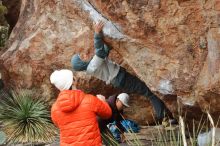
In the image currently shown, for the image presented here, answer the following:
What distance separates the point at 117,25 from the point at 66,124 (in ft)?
6.75

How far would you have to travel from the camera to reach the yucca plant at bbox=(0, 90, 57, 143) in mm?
10994

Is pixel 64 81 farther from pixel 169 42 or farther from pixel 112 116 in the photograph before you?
pixel 169 42

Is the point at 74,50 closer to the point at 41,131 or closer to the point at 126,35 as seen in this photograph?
the point at 41,131

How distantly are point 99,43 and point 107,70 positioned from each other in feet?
2.09

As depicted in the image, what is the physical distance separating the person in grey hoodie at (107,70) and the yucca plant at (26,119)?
2.63 m

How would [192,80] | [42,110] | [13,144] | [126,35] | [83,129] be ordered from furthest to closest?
[42,110], [13,144], [126,35], [192,80], [83,129]

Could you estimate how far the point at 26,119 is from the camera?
11320 millimetres

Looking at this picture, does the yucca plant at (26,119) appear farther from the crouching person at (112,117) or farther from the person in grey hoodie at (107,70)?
the crouching person at (112,117)

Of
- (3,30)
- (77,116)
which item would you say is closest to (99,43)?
(77,116)

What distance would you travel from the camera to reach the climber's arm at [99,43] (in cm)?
831

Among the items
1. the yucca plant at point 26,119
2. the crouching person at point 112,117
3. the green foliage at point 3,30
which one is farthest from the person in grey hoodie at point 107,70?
the green foliage at point 3,30

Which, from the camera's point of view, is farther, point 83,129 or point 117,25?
point 117,25

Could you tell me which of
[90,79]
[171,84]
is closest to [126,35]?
[171,84]

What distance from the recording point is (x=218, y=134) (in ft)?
26.2
